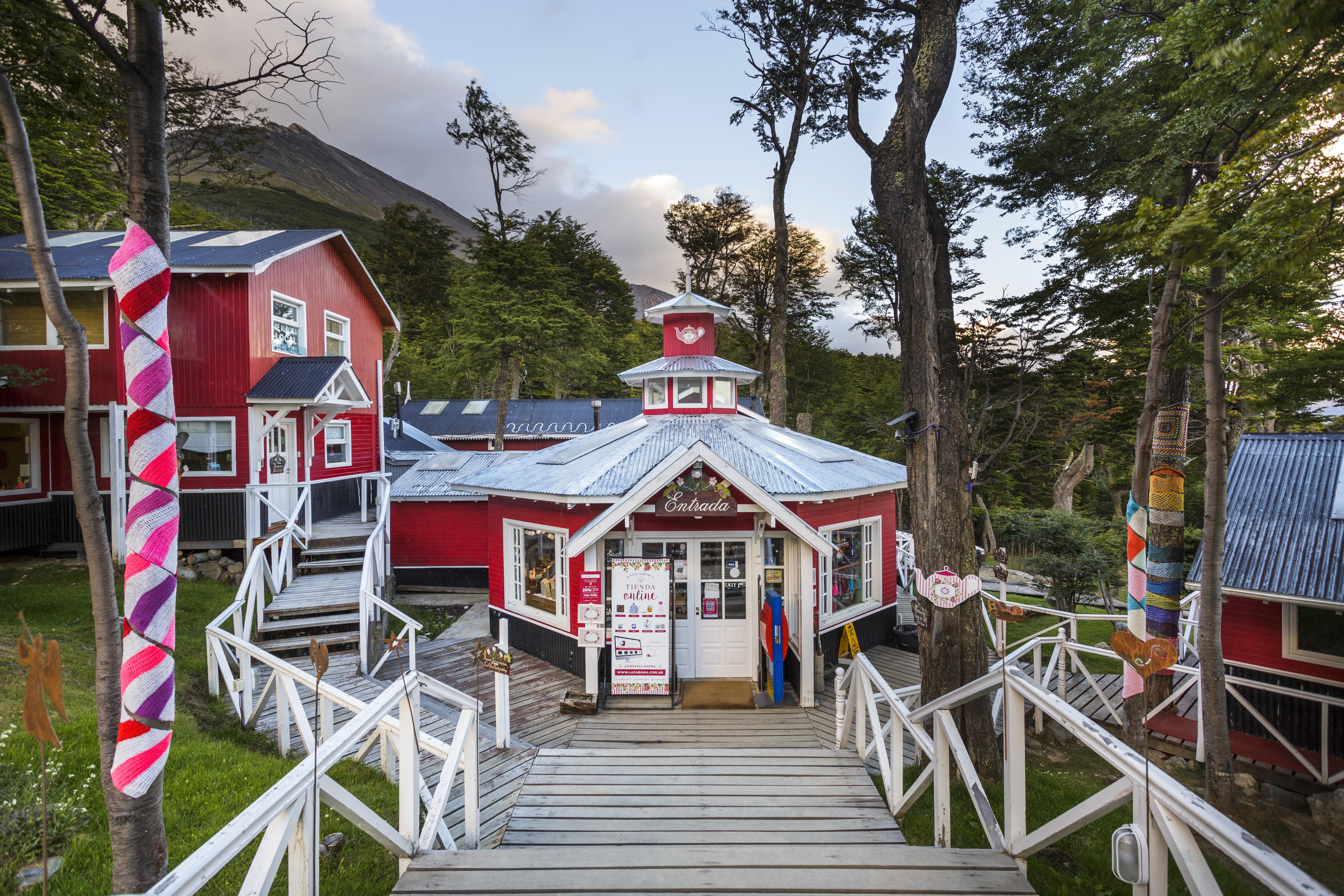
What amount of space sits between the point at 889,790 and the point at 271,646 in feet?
29.5

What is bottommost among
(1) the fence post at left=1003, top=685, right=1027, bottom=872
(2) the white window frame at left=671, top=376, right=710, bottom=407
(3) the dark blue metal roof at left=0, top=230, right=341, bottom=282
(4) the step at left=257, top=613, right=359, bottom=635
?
(4) the step at left=257, top=613, right=359, bottom=635

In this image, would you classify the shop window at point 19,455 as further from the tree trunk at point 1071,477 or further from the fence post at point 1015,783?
the tree trunk at point 1071,477

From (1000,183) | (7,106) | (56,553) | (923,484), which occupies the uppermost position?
(1000,183)

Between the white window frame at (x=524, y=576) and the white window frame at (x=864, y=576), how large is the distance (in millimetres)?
4175

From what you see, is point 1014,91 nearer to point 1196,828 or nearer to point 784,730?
point 784,730

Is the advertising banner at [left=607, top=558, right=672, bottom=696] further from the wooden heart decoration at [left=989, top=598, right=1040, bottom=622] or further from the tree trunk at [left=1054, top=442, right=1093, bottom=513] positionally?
the tree trunk at [left=1054, top=442, right=1093, bottom=513]

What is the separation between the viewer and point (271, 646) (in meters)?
9.16

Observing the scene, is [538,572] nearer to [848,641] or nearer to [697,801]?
[848,641]

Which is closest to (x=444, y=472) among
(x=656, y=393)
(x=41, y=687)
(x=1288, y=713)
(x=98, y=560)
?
(x=656, y=393)

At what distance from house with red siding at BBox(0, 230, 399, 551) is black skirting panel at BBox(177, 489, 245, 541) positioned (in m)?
0.02

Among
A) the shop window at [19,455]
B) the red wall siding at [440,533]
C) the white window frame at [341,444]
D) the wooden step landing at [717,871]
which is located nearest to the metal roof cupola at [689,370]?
the red wall siding at [440,533]

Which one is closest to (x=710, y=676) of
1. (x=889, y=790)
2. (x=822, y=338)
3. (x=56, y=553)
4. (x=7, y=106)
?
(x=889, y=790)

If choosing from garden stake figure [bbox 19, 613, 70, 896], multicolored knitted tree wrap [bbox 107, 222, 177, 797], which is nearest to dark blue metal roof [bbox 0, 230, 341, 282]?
multicolored knitted tree wrap [bbox 107, 222, 177, 797]

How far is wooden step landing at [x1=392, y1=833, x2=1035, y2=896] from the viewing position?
136 inches
